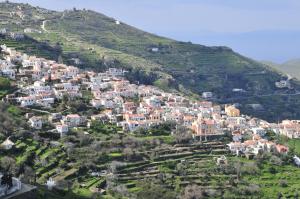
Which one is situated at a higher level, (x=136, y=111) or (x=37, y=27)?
(x=37, y=27)

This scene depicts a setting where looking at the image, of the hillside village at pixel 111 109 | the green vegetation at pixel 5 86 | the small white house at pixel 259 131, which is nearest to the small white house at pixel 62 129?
the hillside village at pixel 111 109

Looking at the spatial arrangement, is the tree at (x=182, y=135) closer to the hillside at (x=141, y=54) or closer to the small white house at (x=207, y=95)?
the hillside at (x=141, y=54)

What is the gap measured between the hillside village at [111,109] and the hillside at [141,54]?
78.9ft

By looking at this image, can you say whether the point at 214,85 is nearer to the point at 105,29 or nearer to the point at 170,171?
the point at 105,29

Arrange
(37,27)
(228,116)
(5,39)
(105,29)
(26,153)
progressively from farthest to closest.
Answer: (105,29)
(37,27)
(5,39)
(228,116)
(26,153)

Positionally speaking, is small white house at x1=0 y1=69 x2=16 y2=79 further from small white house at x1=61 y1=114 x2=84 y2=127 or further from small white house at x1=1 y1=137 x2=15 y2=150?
small white house at x1=1 y1=137 x2=15 y2=150

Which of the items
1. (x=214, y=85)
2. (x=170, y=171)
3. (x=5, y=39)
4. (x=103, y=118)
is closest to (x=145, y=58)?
(x=214, y=85)

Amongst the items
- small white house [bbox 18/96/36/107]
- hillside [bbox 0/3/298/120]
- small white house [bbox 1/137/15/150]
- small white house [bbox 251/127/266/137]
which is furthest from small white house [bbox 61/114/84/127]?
hillside [bbox 0/3/298/120]

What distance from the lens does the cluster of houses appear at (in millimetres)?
76500

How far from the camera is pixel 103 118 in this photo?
7900 cm

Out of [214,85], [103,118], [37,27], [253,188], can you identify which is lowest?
[253,188]

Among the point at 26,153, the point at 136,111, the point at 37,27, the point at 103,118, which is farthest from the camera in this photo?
the point at 37,27

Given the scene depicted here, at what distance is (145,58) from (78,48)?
85.9ft

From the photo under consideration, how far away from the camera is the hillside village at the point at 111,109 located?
75.2 metres
